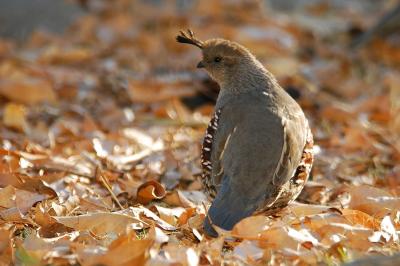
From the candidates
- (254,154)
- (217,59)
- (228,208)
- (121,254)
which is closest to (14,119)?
(217,59)

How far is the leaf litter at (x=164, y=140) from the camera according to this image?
3.90 metres

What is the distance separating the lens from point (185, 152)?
6211 millimetres

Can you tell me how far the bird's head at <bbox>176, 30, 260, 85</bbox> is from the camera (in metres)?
5.38

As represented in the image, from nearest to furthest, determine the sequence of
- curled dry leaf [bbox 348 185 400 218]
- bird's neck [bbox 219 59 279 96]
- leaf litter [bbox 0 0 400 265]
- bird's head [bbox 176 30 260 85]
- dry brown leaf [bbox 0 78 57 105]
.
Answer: leaf litter [bbox 0 0 400 265]
curled dry leaf [bbox 348 185 400 218]
bird's neck [bbox 219 59 279 96]
bird's head [bbox 176 30 260 85]
dry brown leaf [bbox 0 78 57 105]

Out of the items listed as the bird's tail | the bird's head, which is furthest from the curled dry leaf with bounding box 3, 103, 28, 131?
the bird's tail

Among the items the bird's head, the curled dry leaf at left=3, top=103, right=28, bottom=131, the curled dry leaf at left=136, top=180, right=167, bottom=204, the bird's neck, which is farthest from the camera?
Answer: the curled dry leaf at left=3, top=103, right=28, bottom=131

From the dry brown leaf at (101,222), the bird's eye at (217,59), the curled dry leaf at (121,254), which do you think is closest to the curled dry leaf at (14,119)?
the bird's eye at (217,59)

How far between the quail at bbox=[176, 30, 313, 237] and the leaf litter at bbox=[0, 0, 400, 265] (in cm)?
16

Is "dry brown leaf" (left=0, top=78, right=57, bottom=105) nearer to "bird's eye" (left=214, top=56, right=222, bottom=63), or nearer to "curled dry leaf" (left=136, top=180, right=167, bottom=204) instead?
"bird's eye" (left=214, top=56, right=222, bottom=63)

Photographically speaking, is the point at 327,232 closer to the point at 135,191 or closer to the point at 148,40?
the point at 135,191

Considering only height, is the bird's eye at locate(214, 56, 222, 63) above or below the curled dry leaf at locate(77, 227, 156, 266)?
above

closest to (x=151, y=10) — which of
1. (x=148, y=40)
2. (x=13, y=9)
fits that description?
(x=148, y=40)

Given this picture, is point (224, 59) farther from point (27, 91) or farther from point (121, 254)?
point (27, 91)

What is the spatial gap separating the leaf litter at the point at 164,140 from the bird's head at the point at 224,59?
2.46 ft
